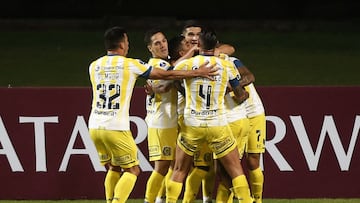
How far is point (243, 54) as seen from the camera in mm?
22984

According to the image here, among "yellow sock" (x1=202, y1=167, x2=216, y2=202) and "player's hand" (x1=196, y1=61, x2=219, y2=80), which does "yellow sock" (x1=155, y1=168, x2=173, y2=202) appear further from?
"player's hand" (x1=196, y1=61, x2=219, y2=80)

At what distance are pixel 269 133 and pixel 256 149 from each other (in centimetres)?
114

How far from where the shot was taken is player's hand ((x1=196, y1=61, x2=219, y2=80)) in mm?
10484

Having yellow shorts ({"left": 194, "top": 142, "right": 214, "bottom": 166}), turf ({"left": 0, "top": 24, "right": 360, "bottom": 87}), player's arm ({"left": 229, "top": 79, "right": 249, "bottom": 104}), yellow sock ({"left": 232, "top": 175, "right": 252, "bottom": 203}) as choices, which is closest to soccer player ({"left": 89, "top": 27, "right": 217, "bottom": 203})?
player's arm ({"left": 229, "top": 79, "right": 249, "bottom": 104})

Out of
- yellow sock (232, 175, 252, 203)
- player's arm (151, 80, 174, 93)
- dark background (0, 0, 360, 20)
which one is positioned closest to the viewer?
yellow sock (232, 175, 252, 203)

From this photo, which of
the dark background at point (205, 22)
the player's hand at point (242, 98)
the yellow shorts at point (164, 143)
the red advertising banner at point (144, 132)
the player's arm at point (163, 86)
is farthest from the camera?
the dark background at point (205, 22)

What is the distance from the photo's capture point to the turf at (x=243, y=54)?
67.7 feet

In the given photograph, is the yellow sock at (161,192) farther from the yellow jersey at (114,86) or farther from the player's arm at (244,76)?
the player's arm at (244,76)

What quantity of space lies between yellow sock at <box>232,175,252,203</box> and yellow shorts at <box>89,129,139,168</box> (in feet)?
3.52

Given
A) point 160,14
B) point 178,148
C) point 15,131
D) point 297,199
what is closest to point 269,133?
point 297,199

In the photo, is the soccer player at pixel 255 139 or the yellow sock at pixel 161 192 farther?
the yellow sock at pixel 161 192

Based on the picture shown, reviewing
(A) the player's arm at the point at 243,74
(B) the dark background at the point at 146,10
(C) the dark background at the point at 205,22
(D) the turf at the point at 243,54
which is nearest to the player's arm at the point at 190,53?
(A) the player's arm at the point at 243,74

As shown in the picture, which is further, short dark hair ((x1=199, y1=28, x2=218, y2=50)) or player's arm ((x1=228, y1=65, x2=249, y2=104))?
player's arm ((x1=228, y1=65, x2=249, y2=104))

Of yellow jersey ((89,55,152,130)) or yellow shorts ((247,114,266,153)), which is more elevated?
yellow jersey ((89,55,152,130))
